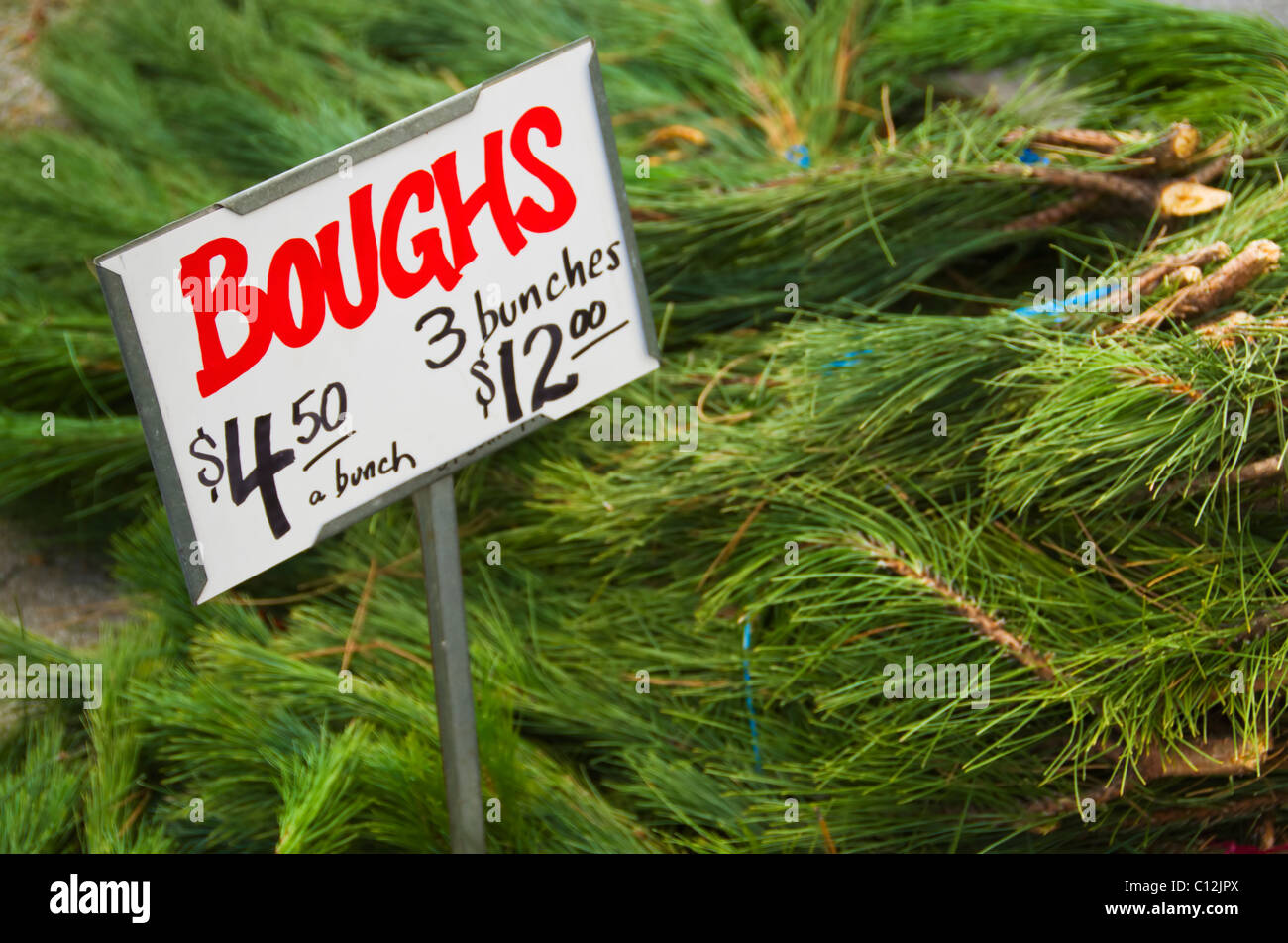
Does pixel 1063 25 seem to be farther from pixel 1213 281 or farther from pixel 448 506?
pixel 448 506

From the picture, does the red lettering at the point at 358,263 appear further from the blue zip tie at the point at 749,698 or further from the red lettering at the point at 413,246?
the blue zip tie at the point at 749,698

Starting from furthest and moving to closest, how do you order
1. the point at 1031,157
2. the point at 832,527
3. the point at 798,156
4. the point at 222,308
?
the point at 798,156 → the point at 1031,157 → the point at 832,527 → the point at 222,308

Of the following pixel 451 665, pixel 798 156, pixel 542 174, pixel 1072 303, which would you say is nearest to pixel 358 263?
pixel 542 174

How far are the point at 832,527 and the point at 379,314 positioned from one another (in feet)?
1.18

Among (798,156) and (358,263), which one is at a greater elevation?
(798,156)

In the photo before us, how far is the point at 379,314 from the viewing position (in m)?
0.66

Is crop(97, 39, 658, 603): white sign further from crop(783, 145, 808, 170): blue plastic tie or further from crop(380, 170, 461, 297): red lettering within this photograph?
crop(783, 145, 808, 170): blue plastic tie

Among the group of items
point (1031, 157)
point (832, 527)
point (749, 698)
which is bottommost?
point (749, 698)

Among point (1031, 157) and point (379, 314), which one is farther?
point (1031, 157)

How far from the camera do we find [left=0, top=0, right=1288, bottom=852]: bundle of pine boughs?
2.48 ft

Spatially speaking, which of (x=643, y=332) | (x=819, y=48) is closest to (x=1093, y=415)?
(x=643, y=332)

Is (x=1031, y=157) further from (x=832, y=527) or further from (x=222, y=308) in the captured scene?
(x=222, y=308)

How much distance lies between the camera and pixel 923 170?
3.25ft

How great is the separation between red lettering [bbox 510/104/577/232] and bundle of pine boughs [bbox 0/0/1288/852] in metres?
0.26
